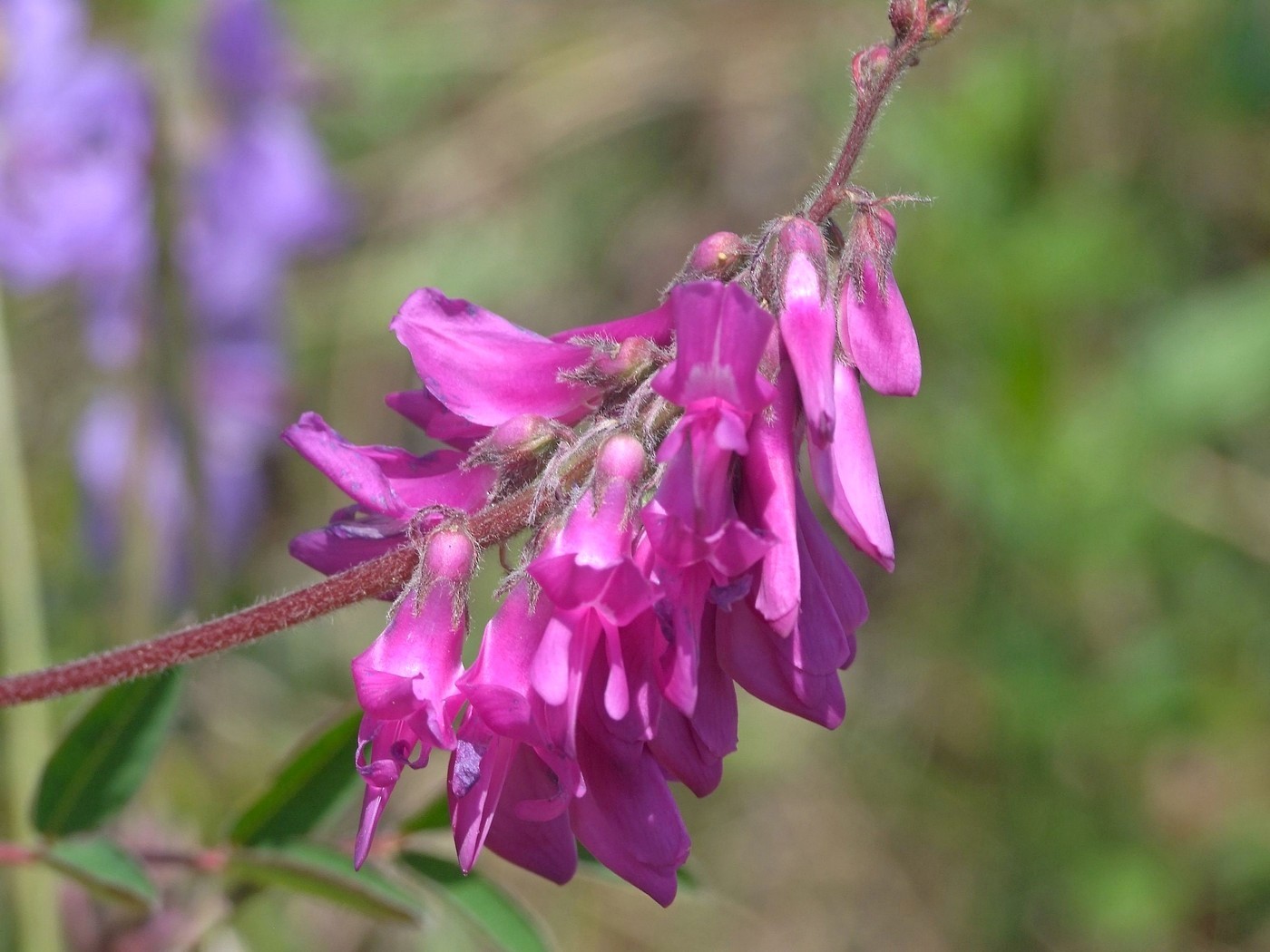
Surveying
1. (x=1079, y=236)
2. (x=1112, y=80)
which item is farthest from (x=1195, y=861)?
(x=1112, y=80)

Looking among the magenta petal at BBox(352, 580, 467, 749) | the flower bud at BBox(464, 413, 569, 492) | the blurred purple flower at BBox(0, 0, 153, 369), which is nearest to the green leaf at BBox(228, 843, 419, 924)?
the magenta petal at BBox(352, 580, 467, 749)

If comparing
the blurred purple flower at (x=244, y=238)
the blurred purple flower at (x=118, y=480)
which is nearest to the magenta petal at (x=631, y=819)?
the blurred purple flower at (x=118, y=480)

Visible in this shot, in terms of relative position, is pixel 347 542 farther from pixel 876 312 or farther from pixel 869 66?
pixel 869 66

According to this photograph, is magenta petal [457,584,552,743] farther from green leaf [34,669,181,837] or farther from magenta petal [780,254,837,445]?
green leaf [34,669,181,837]

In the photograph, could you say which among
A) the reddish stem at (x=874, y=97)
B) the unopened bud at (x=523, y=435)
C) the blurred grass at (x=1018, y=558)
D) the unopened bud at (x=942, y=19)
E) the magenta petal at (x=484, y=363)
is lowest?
the blurred grass at (x=1018, y=558)

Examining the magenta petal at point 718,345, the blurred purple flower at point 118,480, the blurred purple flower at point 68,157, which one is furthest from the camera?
the blurred purple flower at point 118,480

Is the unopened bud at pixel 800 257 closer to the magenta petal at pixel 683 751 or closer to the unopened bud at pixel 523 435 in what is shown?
the unopened bud at pixel 523 435
